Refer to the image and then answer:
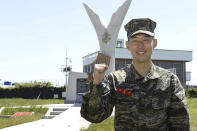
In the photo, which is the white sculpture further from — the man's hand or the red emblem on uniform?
the man's hand

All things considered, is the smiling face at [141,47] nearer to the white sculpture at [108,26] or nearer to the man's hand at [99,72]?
the man's hand at [99,72]

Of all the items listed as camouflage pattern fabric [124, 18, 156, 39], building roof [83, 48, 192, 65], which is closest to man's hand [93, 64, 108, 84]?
camouflage pattern fabric [124, 18, 156, 39]

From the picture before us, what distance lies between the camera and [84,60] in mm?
36375

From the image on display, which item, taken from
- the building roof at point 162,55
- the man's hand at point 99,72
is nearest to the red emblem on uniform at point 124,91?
the man's hand at point 99,72

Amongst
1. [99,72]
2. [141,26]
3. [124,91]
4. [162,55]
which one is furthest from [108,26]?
[162,55]

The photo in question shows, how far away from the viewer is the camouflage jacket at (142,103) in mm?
1591

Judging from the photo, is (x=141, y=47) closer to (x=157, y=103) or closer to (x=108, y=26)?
(x=157, y=103)

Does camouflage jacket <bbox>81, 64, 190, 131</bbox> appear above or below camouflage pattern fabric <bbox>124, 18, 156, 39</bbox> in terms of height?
below

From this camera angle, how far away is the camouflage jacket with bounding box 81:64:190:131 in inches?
62.6

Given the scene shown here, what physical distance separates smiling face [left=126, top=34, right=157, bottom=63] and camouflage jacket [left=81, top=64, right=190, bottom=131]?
4.3 inches

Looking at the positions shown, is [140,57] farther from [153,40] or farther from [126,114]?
[126,114]

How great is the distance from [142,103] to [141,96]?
46mm

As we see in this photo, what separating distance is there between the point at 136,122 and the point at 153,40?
0.58 m

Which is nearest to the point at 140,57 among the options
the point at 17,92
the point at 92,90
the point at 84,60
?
the point at 92,90
